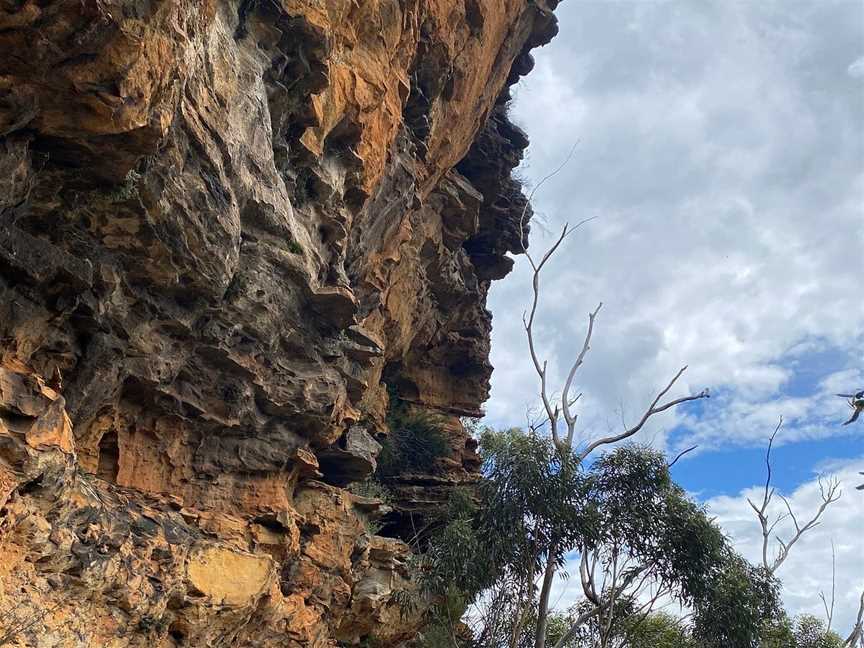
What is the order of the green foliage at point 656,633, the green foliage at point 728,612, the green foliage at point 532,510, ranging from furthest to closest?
the green foliage at point 656,633 → the green foliage at point 728,612 → the green foliage at point 532,510

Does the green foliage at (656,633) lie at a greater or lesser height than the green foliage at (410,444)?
Result: lesser

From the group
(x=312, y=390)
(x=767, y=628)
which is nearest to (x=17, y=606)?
(x=312, y=390)

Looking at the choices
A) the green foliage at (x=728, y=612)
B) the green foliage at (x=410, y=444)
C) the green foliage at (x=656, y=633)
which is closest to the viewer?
the green foliage at (x=728, y=612)

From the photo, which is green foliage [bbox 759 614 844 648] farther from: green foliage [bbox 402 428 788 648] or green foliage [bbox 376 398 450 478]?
green foliage [bbox 376 398 450 478]

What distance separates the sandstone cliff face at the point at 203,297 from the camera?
23.5 ft

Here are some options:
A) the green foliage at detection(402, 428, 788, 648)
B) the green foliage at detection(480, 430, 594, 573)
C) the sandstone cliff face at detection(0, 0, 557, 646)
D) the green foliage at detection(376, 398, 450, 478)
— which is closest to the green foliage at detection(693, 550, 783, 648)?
the green foliage at detection(402, 428, 788, 648)

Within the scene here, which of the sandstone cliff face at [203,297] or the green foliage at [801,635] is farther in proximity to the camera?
the green foliage at [801,635]

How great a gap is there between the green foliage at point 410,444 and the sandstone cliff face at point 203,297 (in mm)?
5532

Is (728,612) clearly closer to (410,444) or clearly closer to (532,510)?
(532,510)

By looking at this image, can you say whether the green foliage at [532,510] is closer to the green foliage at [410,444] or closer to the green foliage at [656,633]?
the green foliage at [656,633]

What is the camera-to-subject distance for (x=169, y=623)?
913 cm

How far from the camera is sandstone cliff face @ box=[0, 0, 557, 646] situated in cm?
716

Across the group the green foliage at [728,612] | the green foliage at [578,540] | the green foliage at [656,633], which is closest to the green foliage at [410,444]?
the green foliage at [578,540]

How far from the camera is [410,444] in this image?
23.8 m
